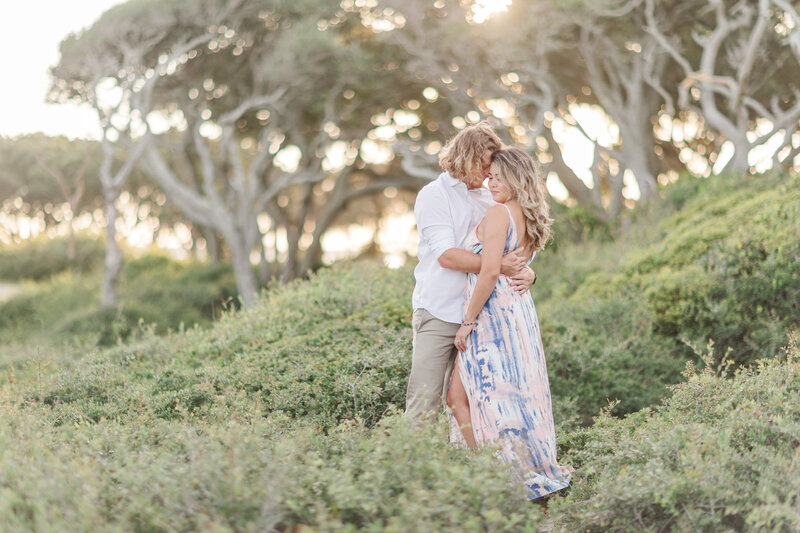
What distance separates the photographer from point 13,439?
379 centimetres

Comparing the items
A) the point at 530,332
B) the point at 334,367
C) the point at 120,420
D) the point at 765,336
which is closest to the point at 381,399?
the point at 334,367

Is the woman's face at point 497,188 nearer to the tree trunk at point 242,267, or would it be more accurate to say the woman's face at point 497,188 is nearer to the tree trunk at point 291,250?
the tree trunk at point 242,267

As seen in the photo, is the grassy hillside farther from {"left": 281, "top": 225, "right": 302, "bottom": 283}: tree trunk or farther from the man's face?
{"left": 281, "top": 225, "right": 302, "bottom": 283}: tree trunk

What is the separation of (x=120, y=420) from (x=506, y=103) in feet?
52.0

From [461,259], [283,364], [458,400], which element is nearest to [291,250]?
[283,364]

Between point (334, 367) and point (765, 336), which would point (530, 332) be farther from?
point (765, 336)

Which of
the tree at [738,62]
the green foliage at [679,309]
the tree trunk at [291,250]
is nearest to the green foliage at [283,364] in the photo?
the green foliage at [679,309]

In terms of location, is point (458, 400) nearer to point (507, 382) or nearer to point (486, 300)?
point (507, 382)

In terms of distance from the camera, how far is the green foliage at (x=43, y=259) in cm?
2325

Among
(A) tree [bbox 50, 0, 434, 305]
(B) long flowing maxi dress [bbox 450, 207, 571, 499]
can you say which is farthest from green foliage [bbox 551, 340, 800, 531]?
(A) tree [bbox 50, 0, 434, 305]

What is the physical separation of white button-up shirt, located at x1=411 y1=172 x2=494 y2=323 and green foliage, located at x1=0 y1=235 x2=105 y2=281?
21233 millimetres

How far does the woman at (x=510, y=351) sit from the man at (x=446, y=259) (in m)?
0.08

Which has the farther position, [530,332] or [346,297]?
[346,297]

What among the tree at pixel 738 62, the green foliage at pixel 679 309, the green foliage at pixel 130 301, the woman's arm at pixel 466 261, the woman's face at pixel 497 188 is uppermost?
the tree at pixel 738 62
